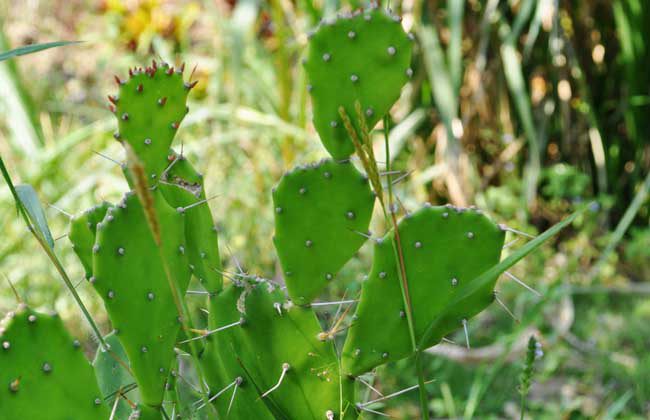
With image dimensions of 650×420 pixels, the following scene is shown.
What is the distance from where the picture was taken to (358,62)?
2.67 feet

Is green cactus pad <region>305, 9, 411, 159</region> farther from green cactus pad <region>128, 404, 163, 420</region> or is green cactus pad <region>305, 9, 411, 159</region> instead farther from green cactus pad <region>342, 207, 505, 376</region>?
green cactus pad <region>128, 404, 163, 420</region>

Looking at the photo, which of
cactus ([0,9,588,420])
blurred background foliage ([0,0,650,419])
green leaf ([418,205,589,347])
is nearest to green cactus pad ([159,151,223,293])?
cactus ([0,9,588,420])

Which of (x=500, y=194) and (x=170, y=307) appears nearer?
(x=170, y=307)

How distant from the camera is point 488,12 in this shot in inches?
118

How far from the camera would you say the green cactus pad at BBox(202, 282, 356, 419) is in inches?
32.6

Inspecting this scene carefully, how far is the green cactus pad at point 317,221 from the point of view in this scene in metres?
Result: 0.83

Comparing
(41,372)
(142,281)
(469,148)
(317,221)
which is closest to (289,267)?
(317,221)

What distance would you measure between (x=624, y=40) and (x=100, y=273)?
2706 mm

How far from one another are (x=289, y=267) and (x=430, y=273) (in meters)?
0.15

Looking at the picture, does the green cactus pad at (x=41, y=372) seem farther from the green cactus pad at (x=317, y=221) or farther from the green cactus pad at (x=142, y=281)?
the green cactus pad at (x=317, y=221)

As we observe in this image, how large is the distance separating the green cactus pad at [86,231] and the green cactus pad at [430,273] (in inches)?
11.5

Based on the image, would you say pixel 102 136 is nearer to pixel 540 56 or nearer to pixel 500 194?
pixel 500 194

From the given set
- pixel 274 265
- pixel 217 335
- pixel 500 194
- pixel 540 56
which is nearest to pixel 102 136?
pixel 274 265

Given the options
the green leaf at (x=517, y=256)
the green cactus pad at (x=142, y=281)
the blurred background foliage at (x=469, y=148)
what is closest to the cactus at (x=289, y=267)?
the green cactus pad at (x=142, y=281)
